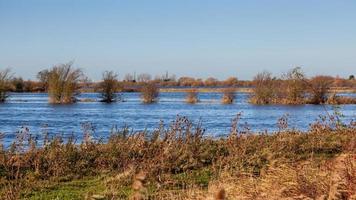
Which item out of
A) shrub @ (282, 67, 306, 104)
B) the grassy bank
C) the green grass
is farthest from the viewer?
shrub @ (282, 67, 306, 104)

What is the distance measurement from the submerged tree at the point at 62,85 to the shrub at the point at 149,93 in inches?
284

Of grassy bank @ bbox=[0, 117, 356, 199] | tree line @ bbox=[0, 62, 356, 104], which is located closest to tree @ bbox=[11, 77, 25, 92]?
tree line @ bbox=[0, 62, 356, 104]

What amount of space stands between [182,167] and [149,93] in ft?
161

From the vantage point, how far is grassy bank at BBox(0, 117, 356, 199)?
29.7 feet

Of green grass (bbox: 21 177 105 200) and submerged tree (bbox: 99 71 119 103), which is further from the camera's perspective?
submerged tree (bbox: 99 71 119 103)

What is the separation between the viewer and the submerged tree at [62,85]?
59719mm

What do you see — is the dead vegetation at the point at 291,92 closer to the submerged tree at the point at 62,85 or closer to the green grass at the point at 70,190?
the submerged tree at the point at 62,85

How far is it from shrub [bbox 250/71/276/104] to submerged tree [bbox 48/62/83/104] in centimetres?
1766

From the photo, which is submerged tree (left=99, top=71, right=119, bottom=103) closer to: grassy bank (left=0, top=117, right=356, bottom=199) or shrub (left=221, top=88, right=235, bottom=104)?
shrub (left=221, top=88, right=235, bottom=104)

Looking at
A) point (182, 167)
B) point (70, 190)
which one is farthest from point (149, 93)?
point (70, 190)

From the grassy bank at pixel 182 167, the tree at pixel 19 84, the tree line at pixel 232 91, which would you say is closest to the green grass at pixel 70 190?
the grassy bank at pixel 182 167

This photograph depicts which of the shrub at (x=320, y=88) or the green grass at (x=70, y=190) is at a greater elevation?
the shrub at (x=320, y=88)

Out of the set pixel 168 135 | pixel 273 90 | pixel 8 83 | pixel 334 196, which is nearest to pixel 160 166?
pixel 168 135

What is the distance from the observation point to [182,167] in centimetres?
1370
